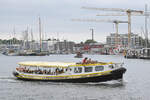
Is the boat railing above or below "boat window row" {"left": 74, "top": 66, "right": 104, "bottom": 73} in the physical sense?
below

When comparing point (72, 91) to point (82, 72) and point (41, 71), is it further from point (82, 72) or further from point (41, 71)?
point (41, 71)

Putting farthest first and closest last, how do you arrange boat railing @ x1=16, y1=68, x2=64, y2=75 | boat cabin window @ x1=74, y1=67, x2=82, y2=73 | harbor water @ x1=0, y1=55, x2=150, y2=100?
boat railing @ x1=16, y1=68, x2=64, y2=75 < boat cabin window @ x1=74, y1=67, x2=82, y2=73 < harbor water @ x1=0, y1=55, x2=150, y2=100

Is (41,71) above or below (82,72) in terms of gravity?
below

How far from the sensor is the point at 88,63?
1734 inches

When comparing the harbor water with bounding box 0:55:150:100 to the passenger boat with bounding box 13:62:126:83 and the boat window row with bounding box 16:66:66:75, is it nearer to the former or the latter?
the passenger boat with bounding box 13:62:126:83

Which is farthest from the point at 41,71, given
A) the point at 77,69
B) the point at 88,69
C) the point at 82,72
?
the point at 88,69

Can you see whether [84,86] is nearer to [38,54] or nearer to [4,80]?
[4,80]

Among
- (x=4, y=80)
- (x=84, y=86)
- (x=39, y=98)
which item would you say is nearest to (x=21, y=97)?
(x=39, y=98)

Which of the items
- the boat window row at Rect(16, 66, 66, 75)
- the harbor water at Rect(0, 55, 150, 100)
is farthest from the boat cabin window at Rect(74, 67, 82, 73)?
the boat window row at Rect(16, 66, 66, 75)

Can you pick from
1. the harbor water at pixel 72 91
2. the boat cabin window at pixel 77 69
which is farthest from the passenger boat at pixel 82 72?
the harbor water at pixel 72 91

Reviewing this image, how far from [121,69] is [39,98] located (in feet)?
38.3

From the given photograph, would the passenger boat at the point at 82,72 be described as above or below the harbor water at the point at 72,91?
above

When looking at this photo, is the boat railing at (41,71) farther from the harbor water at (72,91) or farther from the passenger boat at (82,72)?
the harbor water at (72,91)

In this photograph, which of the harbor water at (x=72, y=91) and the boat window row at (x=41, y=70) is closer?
the harbor water at (x=72, y=91)
